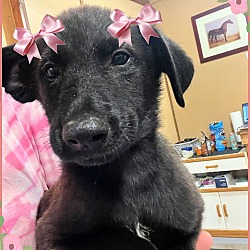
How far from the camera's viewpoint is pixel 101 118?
0.53 metres

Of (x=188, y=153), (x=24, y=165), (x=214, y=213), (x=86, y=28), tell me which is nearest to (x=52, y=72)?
(x=86, y=28)

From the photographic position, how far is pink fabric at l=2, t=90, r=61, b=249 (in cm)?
82

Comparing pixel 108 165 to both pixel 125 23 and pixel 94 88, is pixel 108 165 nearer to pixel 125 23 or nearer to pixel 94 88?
pixel 94 88

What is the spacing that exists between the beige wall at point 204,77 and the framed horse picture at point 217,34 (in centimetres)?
2

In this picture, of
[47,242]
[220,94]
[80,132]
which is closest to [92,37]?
[80,132]

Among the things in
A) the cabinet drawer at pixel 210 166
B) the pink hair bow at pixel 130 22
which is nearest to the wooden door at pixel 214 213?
the cabinet drawer at pixel 210 166

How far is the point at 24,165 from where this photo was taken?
2.93ft

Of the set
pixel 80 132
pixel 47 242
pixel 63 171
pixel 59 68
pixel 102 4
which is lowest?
pixel 47 242

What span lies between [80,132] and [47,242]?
284 mm

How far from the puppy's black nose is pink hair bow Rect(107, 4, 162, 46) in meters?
0.16

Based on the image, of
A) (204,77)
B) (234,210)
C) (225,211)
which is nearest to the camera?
(204,77)

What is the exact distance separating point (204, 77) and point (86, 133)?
0.78 metres

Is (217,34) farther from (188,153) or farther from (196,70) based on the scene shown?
(188,153)

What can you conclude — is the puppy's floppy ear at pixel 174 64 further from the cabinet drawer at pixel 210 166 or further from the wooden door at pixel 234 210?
the wooden door at pixel 234 210
